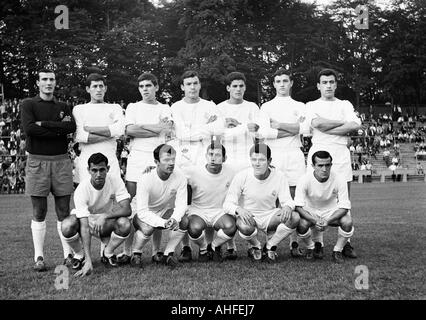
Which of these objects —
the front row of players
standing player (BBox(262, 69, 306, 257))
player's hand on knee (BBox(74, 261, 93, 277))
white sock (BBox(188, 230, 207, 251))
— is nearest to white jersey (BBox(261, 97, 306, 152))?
standing player (BBox(262, 69, 306, 257))

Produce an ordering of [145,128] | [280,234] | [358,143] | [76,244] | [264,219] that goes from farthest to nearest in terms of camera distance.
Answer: [358,143] < [145,128] < [264,219] < [280,234] < [76,244]

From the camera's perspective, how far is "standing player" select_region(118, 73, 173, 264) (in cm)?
721

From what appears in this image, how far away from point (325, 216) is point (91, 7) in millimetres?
41171

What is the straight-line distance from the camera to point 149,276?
5.83 meters

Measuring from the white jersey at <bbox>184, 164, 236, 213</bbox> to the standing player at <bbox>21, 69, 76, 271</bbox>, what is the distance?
171 cm

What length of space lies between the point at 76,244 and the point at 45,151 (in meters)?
1.32

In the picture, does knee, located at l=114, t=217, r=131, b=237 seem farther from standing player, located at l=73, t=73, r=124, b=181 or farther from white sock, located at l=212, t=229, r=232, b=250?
white sock, located at l=212, t=229, r=232, b=250

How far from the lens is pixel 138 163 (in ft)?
24.0

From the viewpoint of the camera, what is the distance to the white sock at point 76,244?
6328mm

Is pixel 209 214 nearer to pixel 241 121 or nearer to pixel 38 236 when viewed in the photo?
pixel 241 121

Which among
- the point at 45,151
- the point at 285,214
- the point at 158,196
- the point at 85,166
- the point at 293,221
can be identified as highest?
the point at 45,151

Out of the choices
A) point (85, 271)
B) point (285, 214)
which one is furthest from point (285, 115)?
point (85, 271)

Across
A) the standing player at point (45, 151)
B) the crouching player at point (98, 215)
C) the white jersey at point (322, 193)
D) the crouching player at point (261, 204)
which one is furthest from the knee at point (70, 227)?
the white jersey at point (322, 193)
